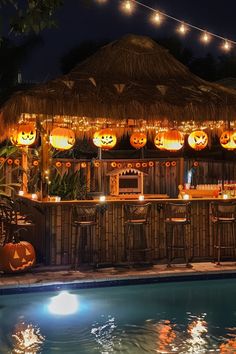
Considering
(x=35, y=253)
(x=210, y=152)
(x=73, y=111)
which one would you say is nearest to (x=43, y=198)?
(x=35, y=253)

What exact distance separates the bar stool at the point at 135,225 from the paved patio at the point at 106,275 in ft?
1.06

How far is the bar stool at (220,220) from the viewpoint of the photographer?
342 inches

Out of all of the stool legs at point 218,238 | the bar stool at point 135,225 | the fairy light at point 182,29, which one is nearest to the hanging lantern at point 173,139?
the bar stool at point 135,225

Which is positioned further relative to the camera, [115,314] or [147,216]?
[147,216]

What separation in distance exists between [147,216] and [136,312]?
224cm

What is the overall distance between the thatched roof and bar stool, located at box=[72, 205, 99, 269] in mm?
1626

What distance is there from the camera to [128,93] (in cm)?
924

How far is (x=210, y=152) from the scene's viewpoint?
1831 cm

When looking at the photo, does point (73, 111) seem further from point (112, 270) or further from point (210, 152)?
point (210, 152)

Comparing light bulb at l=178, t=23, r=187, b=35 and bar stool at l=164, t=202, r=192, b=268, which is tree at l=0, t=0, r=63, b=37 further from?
light bulb at l=178, t=23, r=187, b=35

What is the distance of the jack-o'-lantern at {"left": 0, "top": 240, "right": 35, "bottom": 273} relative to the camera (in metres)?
7.86

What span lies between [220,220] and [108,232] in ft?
6.03

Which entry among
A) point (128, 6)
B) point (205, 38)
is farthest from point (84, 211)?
point (205, 38)

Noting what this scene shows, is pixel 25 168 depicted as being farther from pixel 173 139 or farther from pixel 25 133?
pixel 173 139
